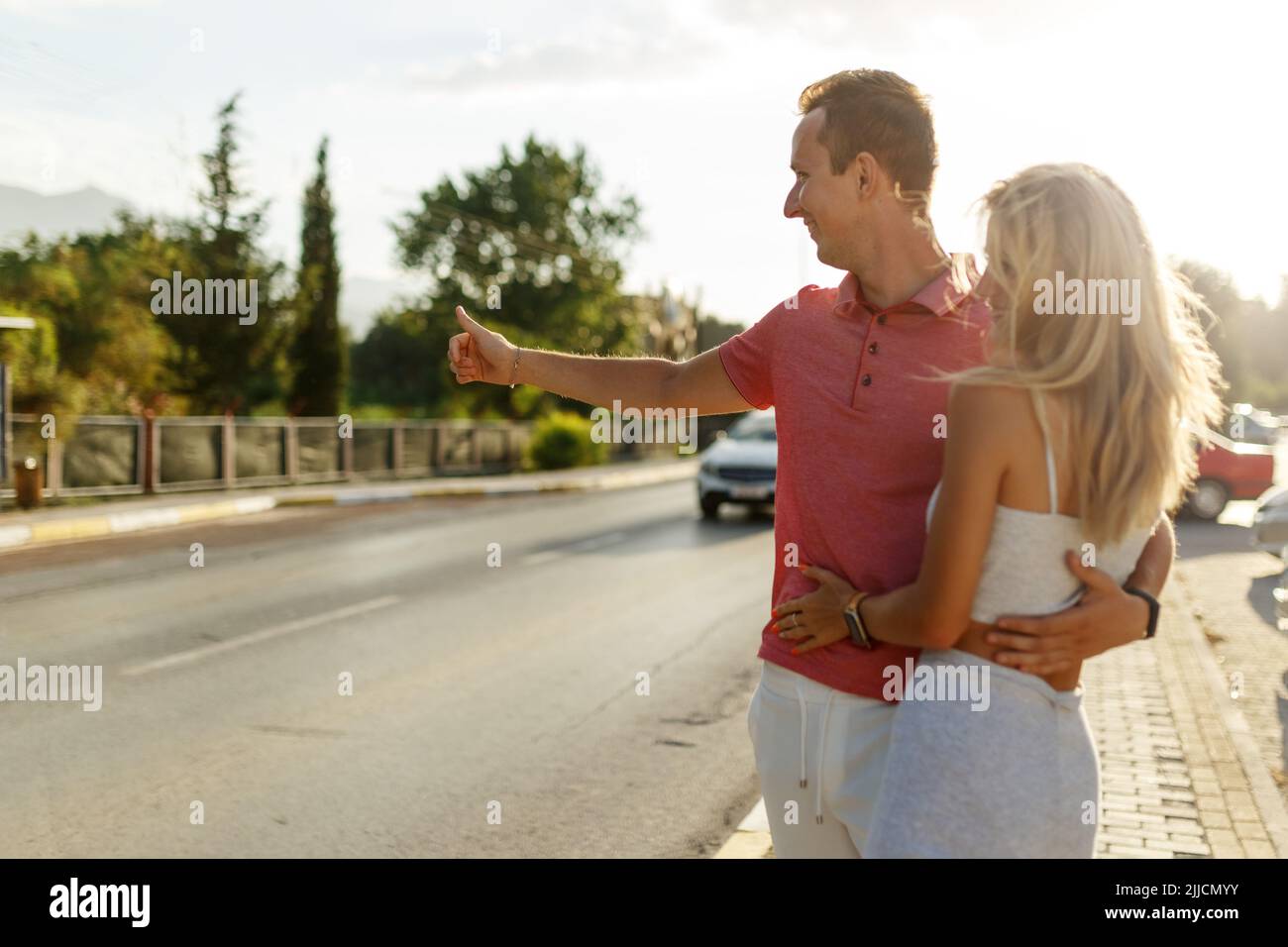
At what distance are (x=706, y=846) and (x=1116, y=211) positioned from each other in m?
3.80

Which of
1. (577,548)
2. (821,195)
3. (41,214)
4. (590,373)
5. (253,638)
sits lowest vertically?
(577,548)

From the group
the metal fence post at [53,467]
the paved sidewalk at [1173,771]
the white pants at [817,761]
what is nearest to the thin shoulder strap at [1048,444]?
the white pants at [817,761]

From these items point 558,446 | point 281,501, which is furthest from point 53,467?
point 558,446

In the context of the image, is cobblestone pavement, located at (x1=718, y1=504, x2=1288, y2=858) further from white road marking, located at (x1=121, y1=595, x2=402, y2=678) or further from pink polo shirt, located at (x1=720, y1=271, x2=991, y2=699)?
white road marking, located at (x1=121, y1=595, x2=402, y2=678)

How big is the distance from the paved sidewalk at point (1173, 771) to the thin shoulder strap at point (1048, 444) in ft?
7.14

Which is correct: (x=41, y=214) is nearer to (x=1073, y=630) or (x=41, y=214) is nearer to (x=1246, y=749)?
(x=1246, y=749)

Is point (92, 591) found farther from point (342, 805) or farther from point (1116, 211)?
point (1116, 211)

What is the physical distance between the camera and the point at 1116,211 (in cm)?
191

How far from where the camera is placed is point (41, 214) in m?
27.4

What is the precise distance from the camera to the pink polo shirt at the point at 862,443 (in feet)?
7.22

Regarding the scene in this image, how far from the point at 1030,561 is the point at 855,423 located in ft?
1.41

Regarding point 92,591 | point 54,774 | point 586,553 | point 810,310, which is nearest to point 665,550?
point 586,553

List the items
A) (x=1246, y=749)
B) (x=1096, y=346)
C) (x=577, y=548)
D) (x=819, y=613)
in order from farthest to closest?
(x=577, y=548) < (x=1246, y=749) < (x=819, y=613) < (x=1096, y=346)

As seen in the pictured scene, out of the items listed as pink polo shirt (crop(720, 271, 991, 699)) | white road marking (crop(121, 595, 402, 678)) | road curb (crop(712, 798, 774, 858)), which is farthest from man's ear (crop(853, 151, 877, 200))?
white road marking (crop(121, 595, 402, 678))
